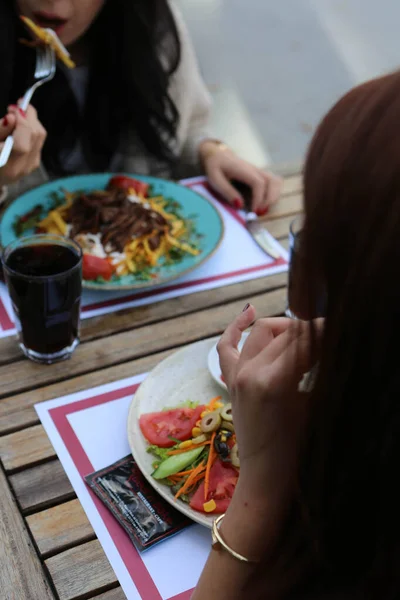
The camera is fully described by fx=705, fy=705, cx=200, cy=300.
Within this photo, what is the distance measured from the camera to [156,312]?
125 centimetres

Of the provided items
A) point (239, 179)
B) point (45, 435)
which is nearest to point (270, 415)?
point (45, 435)

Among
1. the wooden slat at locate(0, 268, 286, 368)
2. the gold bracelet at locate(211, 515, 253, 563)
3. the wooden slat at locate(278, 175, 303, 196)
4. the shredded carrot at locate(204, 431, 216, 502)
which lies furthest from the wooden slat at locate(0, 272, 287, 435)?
the wooden slat at locate(278, 175, 303, 196)

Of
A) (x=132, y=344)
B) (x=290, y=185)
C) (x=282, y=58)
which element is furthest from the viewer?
(x=282, y=58)

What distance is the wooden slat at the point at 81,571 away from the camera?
2.55 feet

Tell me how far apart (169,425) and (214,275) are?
18.9 inches

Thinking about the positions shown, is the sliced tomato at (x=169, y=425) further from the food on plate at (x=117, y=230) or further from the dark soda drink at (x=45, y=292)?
the food on plate at (x=117, y=230)

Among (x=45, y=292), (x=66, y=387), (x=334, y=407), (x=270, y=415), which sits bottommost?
(x=66, y=387)

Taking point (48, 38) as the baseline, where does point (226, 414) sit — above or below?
below

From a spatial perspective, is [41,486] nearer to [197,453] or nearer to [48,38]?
[197,453]

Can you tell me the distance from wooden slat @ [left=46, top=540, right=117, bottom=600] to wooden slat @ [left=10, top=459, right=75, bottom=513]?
8cm

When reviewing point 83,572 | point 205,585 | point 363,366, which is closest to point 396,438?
point 363,366

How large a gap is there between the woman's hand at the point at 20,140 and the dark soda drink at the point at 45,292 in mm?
291

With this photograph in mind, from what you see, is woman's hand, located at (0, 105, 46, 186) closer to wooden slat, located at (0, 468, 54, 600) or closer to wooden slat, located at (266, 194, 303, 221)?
wooden slat, located at (266, 194, 303, 221)

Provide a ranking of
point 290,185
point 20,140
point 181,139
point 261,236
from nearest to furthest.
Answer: point 20,140, point 261,236, point 290,185, point 181,139
